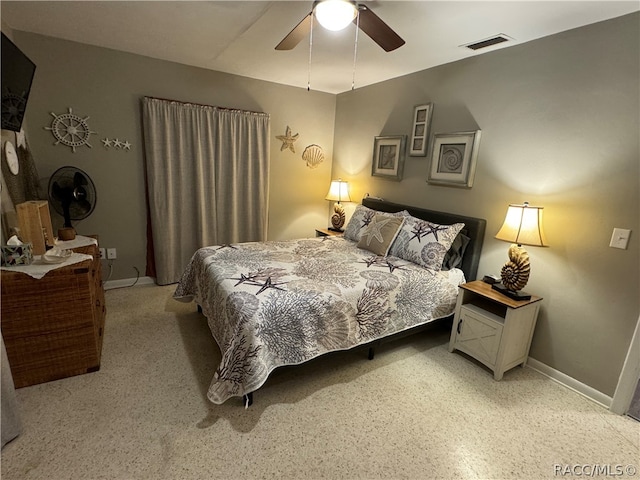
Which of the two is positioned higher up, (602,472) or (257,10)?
(257,10)

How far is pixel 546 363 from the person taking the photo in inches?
94.3

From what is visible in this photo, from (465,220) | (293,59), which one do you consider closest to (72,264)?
(293,59)

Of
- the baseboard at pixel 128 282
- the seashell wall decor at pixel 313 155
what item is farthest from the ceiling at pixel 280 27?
the baseboard at pixel 128 282

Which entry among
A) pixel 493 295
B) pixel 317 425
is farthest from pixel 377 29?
pixel 317 425

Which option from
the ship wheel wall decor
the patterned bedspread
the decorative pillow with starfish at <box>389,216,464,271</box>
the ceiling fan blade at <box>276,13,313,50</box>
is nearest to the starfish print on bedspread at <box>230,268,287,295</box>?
the patterned bedspread

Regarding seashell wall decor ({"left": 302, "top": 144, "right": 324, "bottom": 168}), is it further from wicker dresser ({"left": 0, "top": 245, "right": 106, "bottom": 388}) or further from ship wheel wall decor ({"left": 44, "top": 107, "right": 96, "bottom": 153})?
wicker dresser ({"left": 0, "top": 245, "right": 106, "bottom": 388})

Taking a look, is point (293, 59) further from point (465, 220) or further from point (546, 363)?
point (546, 363)

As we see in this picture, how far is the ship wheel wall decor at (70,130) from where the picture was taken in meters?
2.95

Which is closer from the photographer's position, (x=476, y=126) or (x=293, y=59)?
(x=476, y=126)

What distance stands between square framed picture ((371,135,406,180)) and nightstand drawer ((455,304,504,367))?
66.9 inches

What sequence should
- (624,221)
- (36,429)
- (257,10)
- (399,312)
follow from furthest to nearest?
(399,312), (257,10), (624,221), (36,429)

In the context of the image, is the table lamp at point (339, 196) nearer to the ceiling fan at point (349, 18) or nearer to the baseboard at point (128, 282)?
the ceiling fan at point (349, 18)

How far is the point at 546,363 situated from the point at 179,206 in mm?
3779

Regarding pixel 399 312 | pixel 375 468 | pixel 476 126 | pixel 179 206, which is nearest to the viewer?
pixel 375 468
